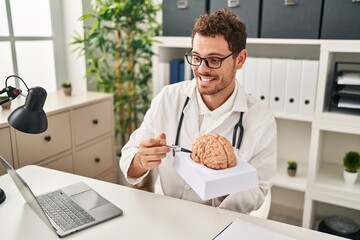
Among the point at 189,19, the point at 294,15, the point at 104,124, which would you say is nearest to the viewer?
the point at 294,15

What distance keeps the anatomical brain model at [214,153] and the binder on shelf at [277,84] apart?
1.12 meters

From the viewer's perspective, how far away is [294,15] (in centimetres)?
186

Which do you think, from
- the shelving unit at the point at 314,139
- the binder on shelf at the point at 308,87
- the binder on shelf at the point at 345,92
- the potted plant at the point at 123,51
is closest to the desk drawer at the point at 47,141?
the potted plant at the point at 123,51

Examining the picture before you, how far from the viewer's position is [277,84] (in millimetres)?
A: 2043

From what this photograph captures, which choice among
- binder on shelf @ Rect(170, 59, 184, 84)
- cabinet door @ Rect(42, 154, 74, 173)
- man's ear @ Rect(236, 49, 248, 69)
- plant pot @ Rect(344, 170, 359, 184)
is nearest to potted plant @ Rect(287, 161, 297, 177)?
plant pot @ Rect(344, 170, 359, 184)

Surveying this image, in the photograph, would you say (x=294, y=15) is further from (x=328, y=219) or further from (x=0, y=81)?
(x=0, y=81)

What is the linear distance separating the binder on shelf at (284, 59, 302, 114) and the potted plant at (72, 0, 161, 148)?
37.9 inches

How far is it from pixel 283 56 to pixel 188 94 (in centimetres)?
104

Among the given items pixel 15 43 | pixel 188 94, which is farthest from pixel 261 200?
pixel 15 43

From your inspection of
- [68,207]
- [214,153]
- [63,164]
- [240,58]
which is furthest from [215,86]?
[63,164]

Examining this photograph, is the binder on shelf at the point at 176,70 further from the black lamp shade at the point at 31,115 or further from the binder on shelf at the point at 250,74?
the black lamp shade at the point at 31,115

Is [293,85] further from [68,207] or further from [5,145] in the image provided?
[5,145]

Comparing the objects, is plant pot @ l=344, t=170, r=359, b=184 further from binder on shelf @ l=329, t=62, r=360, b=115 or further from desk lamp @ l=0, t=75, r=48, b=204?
desk lamp @ l=0, t=75, r=48, b=204

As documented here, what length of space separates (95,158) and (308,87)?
1469 millimetres
